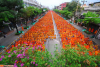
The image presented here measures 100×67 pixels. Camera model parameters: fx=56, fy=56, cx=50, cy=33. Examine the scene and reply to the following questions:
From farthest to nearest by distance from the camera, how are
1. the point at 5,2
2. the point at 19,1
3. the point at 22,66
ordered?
the point at 19,1 < the point at 5,2 < the point at 22,66

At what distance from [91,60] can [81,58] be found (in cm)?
54

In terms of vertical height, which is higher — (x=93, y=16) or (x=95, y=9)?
(x=95, y=9)

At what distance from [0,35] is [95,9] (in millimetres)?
31554

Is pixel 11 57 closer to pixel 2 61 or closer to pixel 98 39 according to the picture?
pixel 2 61

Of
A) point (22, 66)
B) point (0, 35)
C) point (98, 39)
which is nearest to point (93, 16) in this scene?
point (98, 39)

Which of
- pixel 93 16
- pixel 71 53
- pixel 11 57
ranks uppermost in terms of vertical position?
pixel 93 16

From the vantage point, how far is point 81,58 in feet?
12.2

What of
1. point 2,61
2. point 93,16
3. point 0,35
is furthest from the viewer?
point 0,35

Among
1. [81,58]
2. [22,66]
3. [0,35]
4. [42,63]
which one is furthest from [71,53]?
[0,35]

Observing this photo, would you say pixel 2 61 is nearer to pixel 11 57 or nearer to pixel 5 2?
pixel 11 57

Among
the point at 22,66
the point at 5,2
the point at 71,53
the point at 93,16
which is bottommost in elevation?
the point at 22,66

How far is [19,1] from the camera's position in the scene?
10.7 meters

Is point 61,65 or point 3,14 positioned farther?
point 3,14

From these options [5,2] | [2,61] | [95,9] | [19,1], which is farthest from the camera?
[95,9]
